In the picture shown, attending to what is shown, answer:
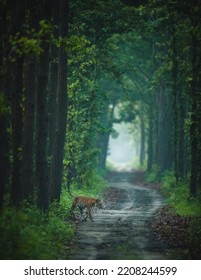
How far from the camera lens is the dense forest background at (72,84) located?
53.0ft

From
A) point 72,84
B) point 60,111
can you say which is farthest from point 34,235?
point 72,84

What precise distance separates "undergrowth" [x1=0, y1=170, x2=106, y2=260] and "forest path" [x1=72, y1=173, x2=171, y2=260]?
467mm

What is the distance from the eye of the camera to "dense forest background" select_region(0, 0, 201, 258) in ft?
53.0

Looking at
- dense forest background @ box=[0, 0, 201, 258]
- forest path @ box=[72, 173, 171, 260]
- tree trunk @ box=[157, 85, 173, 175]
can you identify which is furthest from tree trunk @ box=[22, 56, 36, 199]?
tree trunk @ box=[157, 85, 173, 175]

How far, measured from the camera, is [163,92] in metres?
39.0

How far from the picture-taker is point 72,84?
24844 millimetres

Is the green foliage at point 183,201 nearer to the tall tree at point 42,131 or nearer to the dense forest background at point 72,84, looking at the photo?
the dense forest background at point 72,84

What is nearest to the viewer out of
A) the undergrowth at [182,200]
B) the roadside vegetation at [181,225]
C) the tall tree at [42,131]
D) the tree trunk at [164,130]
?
the roadside vegetation at [181,225]

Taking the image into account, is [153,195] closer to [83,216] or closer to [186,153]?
[186,153]

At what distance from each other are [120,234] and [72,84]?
36.0ft

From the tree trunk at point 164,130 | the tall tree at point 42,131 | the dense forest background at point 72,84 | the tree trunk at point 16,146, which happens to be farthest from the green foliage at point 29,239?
the tree trunk at point 164,130

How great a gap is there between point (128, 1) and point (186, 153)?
1261cm
